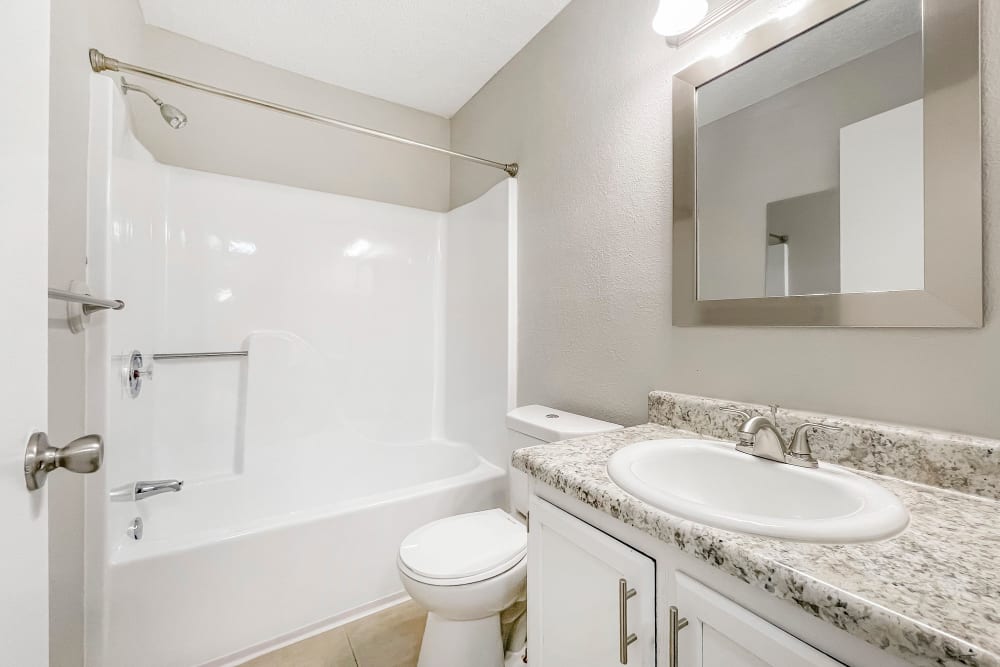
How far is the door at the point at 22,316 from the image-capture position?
1.45 feet

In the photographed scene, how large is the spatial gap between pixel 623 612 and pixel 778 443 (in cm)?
47

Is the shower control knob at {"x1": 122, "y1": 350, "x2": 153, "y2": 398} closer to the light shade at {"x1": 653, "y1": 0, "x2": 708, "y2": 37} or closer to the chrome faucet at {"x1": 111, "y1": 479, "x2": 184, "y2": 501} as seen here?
the chrome faucet at {"x1": 111, "y1": 479, "x2": 184, "y2": 501}

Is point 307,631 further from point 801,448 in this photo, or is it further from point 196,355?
point 801,448

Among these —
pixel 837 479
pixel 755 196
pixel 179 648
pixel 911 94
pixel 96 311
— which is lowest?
pixel 179 648

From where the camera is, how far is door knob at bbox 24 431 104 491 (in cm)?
49

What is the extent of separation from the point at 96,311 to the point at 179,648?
109cm

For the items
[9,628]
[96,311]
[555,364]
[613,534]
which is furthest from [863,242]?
[96,311]

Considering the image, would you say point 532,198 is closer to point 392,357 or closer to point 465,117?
point 465,117

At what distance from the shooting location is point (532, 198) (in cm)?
189

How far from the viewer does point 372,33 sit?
6.20ft

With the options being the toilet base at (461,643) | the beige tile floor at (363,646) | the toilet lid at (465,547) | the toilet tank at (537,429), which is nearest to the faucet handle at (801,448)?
the toilet tank at (537,429)

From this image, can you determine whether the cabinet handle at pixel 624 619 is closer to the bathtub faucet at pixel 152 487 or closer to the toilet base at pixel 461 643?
the toilet base at pixel 461 643

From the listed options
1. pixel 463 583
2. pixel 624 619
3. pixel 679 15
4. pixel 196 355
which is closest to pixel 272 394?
→ pixel 196 355

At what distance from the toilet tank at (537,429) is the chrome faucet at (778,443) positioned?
1.64 ft
